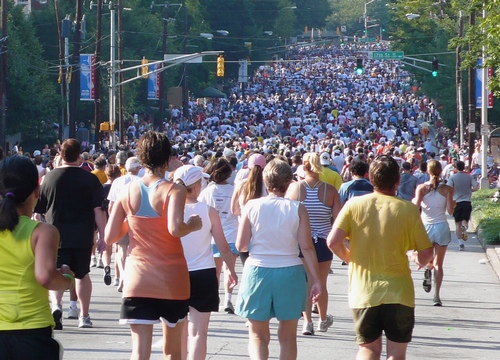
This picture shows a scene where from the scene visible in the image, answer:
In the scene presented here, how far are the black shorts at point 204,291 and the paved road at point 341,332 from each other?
5.30ft

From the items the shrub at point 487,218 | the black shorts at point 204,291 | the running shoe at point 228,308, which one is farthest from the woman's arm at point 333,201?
the shrub at point 487,218

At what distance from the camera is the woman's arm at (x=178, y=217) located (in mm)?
7156

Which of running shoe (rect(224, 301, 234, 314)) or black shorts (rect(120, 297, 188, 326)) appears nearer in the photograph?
black shorts (rect(120, 297, 188, 326))

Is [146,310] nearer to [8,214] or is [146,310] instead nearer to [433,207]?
[8,214]

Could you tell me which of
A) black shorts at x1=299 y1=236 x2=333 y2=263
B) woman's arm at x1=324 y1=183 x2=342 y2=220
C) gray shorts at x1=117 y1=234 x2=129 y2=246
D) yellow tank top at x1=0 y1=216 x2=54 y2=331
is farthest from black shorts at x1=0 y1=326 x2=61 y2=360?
gray shorts at x1=117 y1=234 x2=129 y2=246

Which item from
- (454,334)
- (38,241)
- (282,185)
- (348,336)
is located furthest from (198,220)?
(454,334)

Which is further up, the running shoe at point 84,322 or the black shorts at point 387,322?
the black shorts at point 387,322

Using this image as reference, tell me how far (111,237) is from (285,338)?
1.46 meters

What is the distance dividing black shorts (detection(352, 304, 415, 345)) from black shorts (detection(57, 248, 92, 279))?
13.8ft

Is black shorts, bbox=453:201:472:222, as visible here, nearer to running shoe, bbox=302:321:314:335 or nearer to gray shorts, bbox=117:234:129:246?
gray shorts, bbox=117:234:129:246

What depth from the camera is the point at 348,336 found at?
11.4 metres

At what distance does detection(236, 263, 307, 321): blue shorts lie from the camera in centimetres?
805

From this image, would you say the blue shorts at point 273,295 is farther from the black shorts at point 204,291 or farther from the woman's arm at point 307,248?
the black shorts at point 204,291

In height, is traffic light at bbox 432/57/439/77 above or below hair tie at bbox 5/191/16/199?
below
